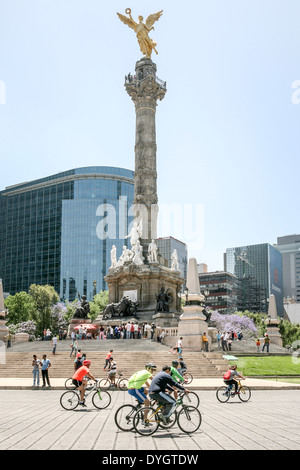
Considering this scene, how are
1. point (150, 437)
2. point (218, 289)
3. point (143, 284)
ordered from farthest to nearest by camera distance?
1. point (218, 289)
2. point (143, 284)
3. point (150, 437)

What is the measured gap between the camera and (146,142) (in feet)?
171

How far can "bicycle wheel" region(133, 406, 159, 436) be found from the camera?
10.8 meters

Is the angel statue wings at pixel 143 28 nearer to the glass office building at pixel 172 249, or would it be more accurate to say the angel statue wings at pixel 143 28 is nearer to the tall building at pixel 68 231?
the tall building at pixel 68 231

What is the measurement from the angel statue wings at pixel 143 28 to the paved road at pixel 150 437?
46.2 metres

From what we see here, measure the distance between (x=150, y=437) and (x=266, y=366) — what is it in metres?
22.8

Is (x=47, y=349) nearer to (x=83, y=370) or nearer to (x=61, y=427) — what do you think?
(x=83, y=370)

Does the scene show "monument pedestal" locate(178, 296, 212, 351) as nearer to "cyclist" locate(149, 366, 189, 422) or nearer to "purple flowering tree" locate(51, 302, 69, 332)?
"cyclist" locate(149, 366, 189, 422)

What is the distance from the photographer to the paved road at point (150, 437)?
30.6 ft

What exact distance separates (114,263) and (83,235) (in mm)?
67822

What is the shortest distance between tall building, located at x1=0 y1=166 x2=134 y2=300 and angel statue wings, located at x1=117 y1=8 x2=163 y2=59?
6138 centimetres

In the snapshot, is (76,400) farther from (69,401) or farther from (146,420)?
(146,420)

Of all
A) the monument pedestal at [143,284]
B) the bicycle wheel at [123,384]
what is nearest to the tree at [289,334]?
the monument pedestal at [143,284]

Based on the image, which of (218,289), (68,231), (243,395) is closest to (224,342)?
(243,395)

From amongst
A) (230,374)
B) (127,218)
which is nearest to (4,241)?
(127,218)
